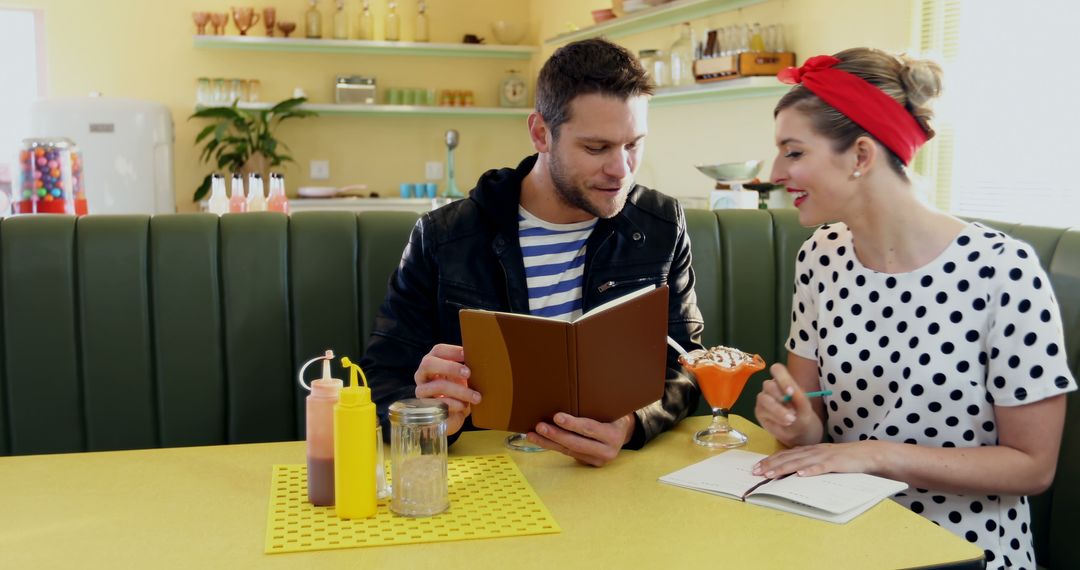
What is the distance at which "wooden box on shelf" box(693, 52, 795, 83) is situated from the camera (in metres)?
4.14

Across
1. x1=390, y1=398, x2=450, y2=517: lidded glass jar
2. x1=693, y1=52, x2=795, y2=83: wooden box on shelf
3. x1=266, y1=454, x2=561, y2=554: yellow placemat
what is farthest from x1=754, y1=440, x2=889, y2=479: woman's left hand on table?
x1=693, y1=52, x2=795, y2=83: wooden box on shelf

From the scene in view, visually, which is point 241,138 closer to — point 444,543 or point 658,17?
point 658,17

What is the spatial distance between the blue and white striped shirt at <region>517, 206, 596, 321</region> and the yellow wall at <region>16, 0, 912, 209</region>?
8.45ft

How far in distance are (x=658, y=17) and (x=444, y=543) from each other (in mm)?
4123

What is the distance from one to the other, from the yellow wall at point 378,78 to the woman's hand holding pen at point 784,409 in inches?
118

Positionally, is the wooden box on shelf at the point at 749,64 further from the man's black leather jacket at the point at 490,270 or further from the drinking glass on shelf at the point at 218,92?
the drinking glass on shelf at the point at 218,92

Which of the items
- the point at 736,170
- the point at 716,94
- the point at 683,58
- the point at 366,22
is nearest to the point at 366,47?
the point at 366,22

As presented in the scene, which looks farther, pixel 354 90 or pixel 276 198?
pixel 354 90

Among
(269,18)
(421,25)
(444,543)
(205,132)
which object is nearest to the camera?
(444,543)

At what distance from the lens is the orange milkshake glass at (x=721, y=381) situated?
170 centimetres

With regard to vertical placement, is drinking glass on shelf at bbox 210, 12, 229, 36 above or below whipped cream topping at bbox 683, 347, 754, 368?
above

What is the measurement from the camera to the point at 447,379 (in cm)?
151

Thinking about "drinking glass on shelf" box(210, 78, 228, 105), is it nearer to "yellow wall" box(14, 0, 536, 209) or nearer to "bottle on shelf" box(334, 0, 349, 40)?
"yellow wall" box(14, 0, 536, 209)

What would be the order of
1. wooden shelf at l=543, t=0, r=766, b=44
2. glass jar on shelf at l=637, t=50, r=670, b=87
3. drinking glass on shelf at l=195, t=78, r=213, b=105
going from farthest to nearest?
drinking glass on shelf at l=195, t=78, r=213, b=105
glass jar on shelf at l=637, t=50, r=670, b=87
wooden shelf at l=543, t=0, r=766, b=44
